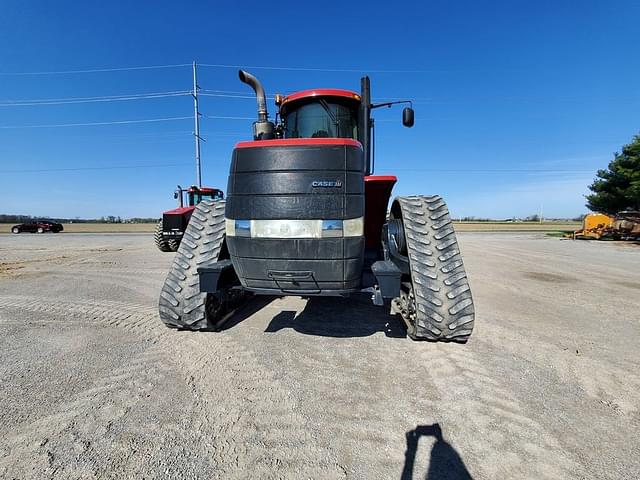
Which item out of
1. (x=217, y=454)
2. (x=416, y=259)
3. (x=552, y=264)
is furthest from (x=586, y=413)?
(x=552, y=264)

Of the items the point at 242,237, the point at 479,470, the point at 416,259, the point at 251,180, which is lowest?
the point at 479,470

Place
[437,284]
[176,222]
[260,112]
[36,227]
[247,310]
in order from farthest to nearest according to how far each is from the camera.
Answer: [36,227]
[176,222]
[247,310]
[260,112]
[437,284]

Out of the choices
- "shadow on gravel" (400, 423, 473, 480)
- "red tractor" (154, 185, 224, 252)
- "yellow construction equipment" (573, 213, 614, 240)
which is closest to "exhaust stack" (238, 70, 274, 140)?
"shadow on gravel" (400, 423, 473, 480)

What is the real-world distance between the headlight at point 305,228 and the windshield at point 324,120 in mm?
1617

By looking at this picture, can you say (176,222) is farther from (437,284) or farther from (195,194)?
(437,284)

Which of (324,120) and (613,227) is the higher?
(324,120)

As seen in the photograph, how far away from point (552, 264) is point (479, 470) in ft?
29.0

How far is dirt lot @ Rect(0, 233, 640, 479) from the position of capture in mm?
1545

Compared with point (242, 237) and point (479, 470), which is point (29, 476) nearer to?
point (242, 237)

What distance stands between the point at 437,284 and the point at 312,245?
1094 millimetres

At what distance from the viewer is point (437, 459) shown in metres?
1.56

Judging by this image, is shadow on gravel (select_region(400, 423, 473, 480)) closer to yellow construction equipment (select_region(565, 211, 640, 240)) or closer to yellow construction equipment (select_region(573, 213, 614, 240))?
yellow construction equipment (select_region(565, 211, 640, 240))

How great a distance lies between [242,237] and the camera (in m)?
2.36

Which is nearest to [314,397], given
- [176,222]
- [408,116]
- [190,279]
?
[190,279]
